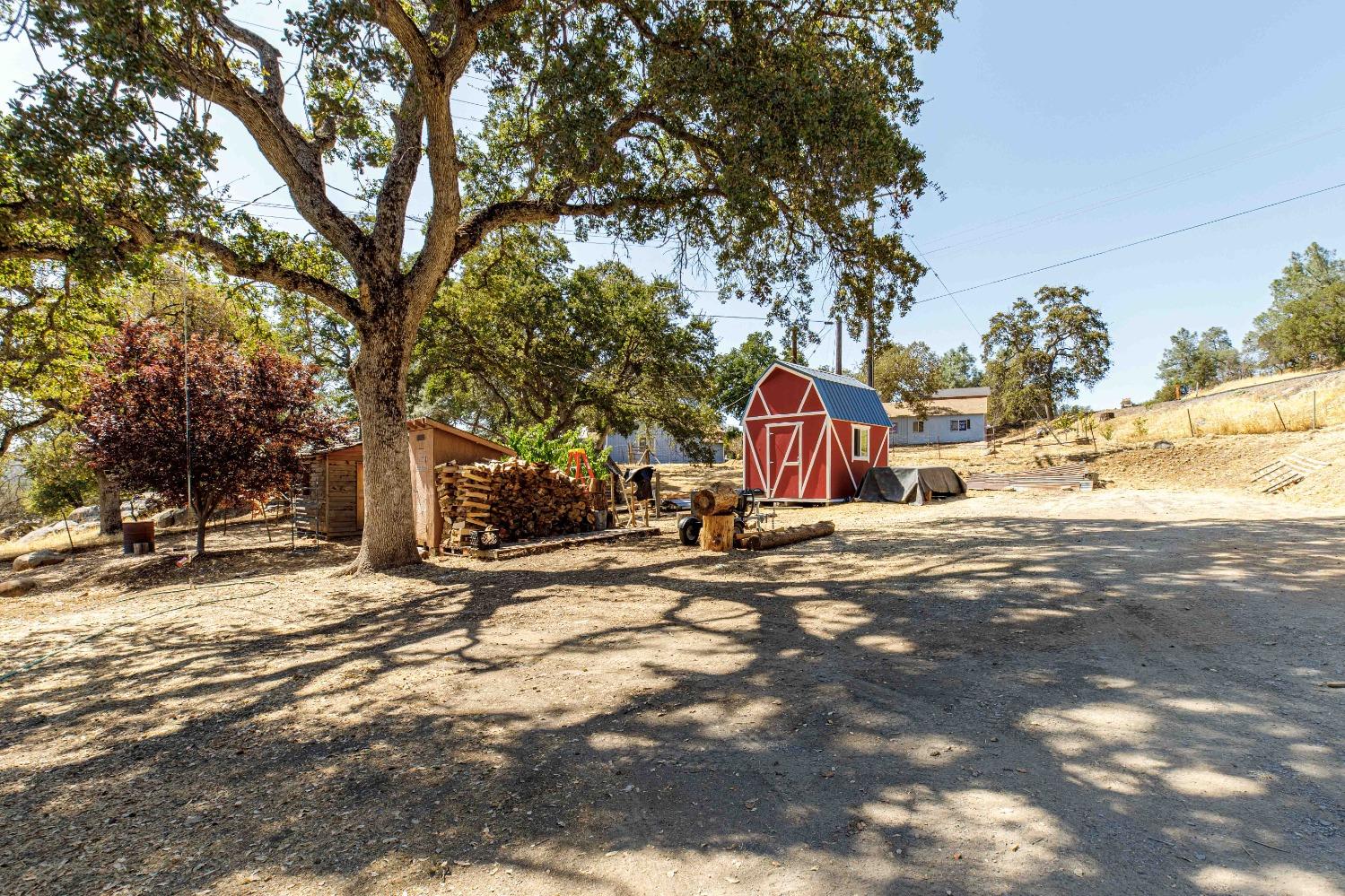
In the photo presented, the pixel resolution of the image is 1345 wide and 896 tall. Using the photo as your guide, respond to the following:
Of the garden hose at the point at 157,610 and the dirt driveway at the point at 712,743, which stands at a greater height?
the garden hose at the point at 157,610

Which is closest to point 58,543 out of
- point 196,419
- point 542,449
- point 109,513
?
point 109,513

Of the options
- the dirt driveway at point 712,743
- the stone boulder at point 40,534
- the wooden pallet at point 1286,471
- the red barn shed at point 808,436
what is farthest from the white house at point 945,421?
the stone boulder at point 40,534

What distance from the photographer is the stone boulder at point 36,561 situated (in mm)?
13766

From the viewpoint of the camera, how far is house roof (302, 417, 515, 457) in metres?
12.3

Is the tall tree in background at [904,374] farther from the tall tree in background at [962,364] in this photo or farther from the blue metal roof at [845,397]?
the tall tree in background at [962,364]

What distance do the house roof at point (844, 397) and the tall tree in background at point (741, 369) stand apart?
90.1 feet

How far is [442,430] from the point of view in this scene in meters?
12.5

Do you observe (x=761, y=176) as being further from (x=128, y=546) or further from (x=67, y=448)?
(x=67, y=448)

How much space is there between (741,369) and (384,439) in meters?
45.3

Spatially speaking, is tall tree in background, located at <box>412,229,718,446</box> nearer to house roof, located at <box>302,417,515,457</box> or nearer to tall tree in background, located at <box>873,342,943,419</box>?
house roof, located at <box>302,417,515,457</box>

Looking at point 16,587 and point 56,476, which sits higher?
point 56,476

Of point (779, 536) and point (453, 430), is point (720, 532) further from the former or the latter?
point (453, 430)

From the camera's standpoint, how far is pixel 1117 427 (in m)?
31.6

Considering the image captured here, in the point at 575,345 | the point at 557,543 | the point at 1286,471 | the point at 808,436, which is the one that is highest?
the point at 575,345
